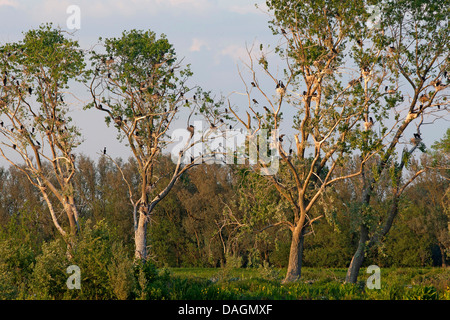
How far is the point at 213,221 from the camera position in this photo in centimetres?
3247

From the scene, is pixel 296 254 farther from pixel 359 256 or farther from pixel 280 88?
pixel 280 88

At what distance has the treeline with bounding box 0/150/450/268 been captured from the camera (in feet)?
98.8

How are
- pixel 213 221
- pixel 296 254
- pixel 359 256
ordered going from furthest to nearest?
pixel 213 221 → pixel 296 254 → pixel 359 256

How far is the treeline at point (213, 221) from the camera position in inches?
1185

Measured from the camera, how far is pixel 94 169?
3659 cm

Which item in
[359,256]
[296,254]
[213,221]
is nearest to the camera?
[359,256]

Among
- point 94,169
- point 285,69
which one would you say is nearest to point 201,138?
point 285,69

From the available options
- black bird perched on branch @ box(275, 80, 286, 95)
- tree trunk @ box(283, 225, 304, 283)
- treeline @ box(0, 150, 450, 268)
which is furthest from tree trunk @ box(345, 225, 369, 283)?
treeline @ box(0, 150, 450, 268)

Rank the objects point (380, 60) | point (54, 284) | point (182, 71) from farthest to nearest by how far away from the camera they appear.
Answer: point (182, 71) → point (380, 60) → point (54, 284)

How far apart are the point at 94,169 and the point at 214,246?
10.6 metres

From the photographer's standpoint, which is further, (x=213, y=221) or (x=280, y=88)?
(x=213, y=221)

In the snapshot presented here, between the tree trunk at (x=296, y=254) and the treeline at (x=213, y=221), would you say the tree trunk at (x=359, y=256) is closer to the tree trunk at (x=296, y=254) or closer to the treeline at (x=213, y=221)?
the tree trunk at (x=296, y=254)

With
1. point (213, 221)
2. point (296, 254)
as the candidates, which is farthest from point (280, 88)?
point (213, 221)
